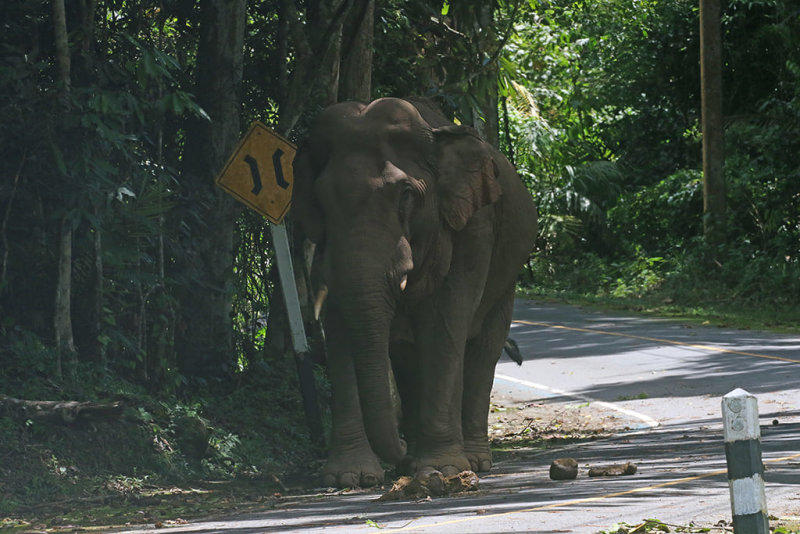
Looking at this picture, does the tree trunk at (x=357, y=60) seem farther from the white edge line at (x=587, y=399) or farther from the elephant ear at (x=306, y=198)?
the white edge line at (x=587, y=399)

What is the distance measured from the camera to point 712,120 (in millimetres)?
32188

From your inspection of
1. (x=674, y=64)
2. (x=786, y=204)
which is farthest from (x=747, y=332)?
(x=674, y=64)

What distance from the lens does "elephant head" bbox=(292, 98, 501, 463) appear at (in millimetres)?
9500

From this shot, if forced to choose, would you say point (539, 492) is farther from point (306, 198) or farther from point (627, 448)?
point (627, 448)

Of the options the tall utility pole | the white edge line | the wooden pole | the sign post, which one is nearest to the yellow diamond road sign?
the sign post

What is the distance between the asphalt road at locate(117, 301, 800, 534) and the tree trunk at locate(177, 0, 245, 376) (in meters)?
3.23

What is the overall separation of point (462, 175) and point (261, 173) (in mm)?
2084

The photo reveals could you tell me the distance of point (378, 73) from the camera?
52.0ft

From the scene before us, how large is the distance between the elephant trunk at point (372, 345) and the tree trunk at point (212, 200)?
3833mm

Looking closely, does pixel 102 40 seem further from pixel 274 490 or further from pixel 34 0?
pixel 274 490

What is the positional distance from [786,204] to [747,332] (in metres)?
9.18

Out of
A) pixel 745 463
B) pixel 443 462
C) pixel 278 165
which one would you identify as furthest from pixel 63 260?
pixel 745 463

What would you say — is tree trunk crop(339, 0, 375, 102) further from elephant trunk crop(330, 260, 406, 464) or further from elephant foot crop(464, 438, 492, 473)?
elephant trunk crop(330, 260, 406, 464)

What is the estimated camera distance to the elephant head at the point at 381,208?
31.2 feet
